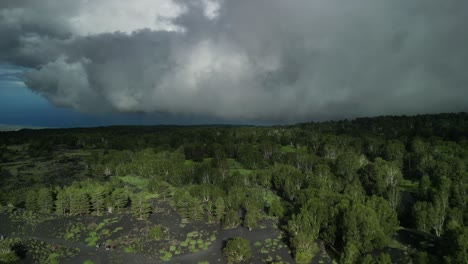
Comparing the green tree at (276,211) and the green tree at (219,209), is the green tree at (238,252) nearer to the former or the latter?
the green tree at (219,209)

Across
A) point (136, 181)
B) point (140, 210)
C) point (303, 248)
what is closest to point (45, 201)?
point (140, 210)

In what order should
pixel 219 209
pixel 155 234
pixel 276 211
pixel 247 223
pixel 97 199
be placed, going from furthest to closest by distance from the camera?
pixel 97 199, pixel 276 211, pixel 219 209, pixel 247 223, pixel 155 234

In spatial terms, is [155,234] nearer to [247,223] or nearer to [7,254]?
[247,223]

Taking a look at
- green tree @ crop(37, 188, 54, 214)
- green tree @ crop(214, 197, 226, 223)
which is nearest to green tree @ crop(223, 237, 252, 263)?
green tree @ crop(214, 197, 226, 223)

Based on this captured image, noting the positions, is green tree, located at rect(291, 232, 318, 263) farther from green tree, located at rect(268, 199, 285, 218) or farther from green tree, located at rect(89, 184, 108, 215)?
green tree, located at rect(89, 184, 108, 215)

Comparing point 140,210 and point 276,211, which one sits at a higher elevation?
point 140,210

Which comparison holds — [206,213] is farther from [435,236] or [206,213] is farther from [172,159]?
[172,159]

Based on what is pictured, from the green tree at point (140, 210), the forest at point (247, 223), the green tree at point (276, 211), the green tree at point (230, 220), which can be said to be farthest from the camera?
the green tree at point (276, 211)

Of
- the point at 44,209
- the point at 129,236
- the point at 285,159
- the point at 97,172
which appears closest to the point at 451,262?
the point at 129,236

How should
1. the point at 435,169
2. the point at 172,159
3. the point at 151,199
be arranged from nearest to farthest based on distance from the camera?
the point at 151,199 → the point at 435,169 → the point at 172,159

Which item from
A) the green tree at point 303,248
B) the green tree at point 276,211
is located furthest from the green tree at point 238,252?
the green tree at point 276,211

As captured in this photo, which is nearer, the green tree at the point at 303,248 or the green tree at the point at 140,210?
the green tree at the point at 303,248
